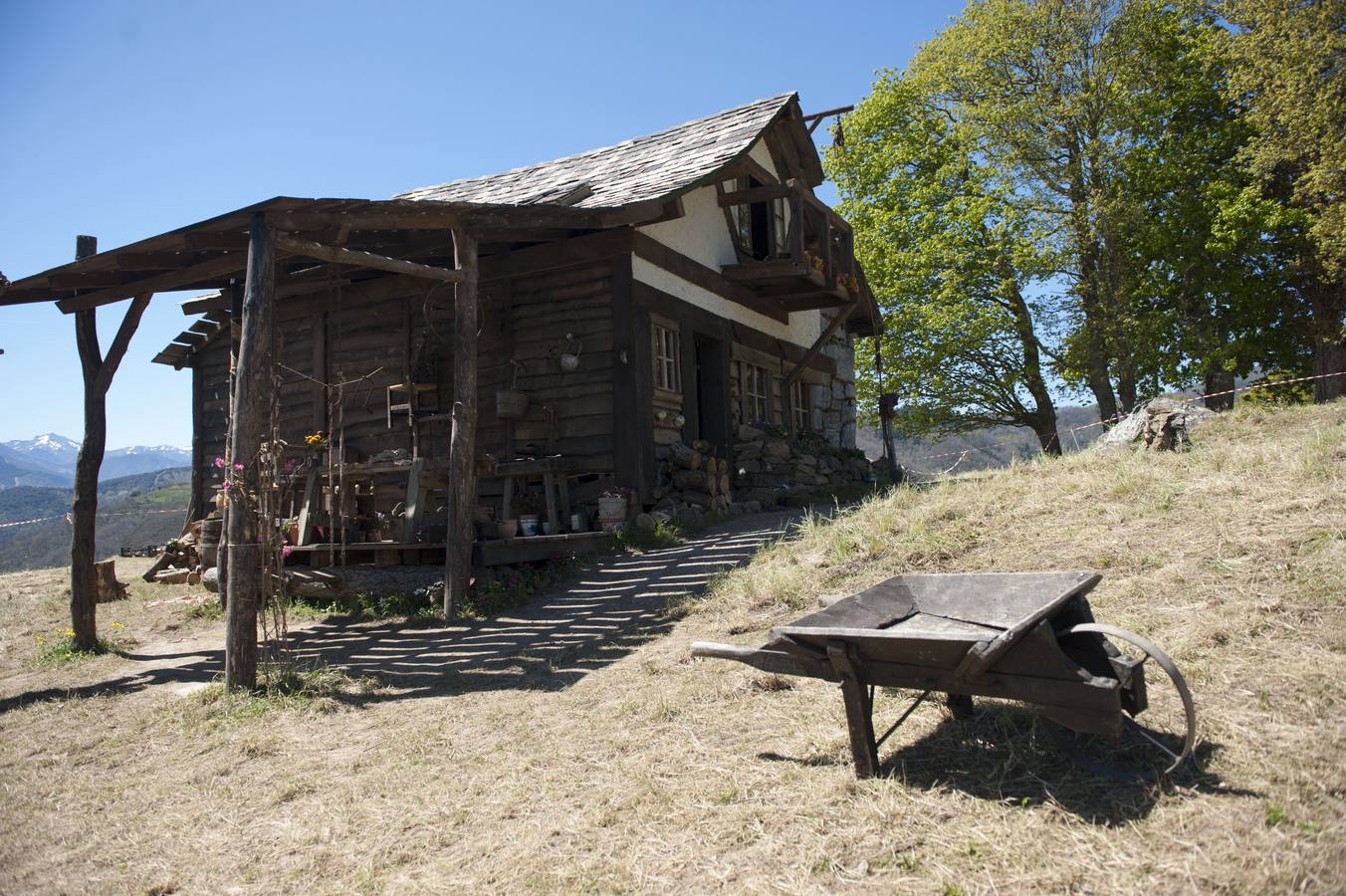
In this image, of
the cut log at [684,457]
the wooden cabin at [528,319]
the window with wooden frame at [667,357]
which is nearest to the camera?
the wooden cabin at [528,319]

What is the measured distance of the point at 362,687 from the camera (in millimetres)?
5730

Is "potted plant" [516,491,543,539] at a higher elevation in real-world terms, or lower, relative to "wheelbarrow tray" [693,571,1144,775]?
higher

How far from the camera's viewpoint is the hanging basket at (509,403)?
34.4 feet

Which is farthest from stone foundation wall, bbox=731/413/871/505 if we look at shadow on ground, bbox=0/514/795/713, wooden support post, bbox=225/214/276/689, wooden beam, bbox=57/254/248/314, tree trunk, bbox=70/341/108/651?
tree trunk, bbox=70/341/108/651

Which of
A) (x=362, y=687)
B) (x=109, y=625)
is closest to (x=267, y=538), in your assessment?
(x=362, y=687)

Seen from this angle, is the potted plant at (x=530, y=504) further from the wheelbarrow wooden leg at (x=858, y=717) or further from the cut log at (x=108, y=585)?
the wheelbarrow wooden leg at (x=858, y=717)

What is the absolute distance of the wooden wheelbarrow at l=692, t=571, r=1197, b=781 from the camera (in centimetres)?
288

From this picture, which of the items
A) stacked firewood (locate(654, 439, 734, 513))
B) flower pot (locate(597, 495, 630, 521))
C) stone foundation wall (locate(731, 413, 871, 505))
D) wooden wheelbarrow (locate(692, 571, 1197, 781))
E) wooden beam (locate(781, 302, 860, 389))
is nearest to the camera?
wooden wheelbarrow (locate(692, 571, 1197, 781))

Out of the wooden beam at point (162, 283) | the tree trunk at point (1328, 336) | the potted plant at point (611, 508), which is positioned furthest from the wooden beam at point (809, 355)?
the wooden beam at point (162, 283)

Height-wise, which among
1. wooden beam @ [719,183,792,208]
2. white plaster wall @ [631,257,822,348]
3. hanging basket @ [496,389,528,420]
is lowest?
hanging basket @ [496,389,528,420]

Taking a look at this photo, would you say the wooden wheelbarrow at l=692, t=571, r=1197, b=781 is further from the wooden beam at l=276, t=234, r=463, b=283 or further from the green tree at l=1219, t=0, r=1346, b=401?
the green tree at l=1219, t=0, r=1346, b=401

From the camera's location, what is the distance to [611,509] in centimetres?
977

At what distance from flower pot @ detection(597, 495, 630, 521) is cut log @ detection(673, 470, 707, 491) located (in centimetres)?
126

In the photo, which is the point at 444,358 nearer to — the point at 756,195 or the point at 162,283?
the point at 162,283
